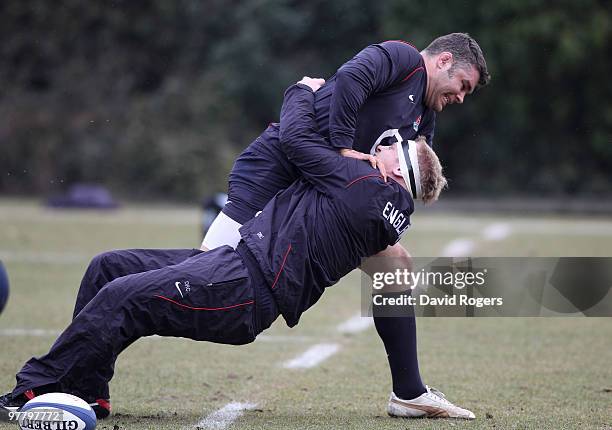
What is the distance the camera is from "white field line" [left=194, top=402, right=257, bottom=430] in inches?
Result: 199

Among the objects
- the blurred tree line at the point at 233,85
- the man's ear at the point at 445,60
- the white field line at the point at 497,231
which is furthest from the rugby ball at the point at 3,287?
the blurred tree line at the point at 233,85

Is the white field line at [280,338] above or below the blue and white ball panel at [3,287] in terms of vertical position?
below

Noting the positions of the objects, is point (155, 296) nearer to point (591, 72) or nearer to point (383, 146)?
point (383, 146)

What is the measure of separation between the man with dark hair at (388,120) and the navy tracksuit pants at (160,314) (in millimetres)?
647

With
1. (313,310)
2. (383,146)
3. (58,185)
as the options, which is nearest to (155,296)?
(383,146)

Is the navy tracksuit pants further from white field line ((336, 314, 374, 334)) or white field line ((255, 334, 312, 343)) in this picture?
white field line ((336, 314, 374, 334))

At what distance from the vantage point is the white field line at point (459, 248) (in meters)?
14.3

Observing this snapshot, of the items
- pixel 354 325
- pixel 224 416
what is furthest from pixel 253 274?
pixel 354 325

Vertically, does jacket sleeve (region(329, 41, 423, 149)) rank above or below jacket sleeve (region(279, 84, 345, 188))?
above

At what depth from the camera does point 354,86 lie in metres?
5.14

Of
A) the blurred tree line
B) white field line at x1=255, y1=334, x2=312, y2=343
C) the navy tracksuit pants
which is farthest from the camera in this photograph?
the blurred tree line

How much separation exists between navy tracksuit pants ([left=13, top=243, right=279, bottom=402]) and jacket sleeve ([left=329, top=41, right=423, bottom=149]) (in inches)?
29.3

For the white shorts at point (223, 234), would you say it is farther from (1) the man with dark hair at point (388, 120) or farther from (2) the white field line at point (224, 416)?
(2) the white field line at point (224, 416)

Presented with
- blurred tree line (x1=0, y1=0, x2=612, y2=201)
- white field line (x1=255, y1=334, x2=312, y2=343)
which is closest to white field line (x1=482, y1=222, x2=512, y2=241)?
white field line (x1=255, y1=334, x2=312, y2=343)
